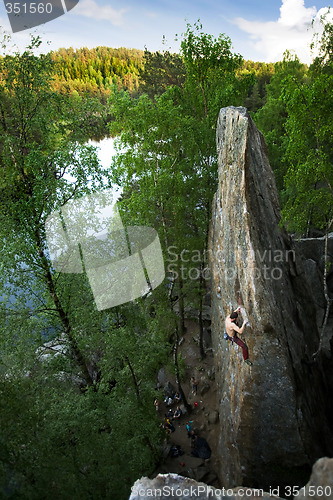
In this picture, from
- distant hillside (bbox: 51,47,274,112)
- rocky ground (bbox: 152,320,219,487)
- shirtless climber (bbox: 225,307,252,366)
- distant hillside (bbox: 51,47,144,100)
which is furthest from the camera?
distant hillside (bbox: 51,47,144,100)

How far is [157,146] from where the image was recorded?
14.7 meters

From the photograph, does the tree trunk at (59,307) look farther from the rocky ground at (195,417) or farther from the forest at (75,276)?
the rocky ground at (195,417)

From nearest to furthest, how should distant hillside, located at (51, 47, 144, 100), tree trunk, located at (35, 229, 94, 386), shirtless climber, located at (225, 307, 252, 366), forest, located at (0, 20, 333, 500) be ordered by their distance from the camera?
1. forest, located at (0, 20, 333, 500)
2. shirtless climber, located at (225, 307, 252, 366)
3. tree trunk, located at (35, 229, 94, 386)
4. distant hillside, located at (51, 47, 144, 100)

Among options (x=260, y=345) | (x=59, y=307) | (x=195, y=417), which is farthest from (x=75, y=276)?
(x=195, y=417)

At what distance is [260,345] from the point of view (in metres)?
9.19

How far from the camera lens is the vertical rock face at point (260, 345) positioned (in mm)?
9273

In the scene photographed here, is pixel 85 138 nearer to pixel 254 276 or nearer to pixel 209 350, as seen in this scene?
pixel 254 276

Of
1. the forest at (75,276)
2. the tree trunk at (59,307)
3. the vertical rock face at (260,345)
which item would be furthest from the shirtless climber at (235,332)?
the tree trunk at (59,307)

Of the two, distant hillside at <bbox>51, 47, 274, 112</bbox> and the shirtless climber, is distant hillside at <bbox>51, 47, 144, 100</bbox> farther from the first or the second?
the shirtless climber

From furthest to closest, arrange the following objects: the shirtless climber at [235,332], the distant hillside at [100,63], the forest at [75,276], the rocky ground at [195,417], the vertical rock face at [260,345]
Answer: the distant hillside at [100,63] → the rocky ground at [195,417] → the shirtless climber at [235,332] → the vertical rock face at [260,345] → the forest at [75,276]

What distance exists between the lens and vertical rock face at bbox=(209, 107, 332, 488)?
927 centimetres

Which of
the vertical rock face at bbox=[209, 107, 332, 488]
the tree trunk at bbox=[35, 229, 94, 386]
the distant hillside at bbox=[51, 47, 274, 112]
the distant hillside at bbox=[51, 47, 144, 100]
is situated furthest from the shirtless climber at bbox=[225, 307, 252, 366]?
the distant hillside at bbox=[51, 47, 144, 100]

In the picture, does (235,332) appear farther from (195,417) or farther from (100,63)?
(100,63)

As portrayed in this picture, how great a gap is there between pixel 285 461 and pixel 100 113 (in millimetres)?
13564
